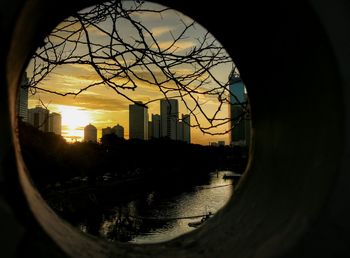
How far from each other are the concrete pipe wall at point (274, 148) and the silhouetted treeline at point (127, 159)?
2206cm

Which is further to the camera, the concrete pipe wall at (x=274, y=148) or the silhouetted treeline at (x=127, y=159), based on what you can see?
the silhouetted treeline at (x=127, y=159)

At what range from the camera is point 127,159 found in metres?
53.2

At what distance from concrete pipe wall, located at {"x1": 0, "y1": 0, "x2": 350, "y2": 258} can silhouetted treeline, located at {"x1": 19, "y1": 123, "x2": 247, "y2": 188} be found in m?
22.1

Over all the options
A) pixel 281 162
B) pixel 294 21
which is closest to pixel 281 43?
pixel 294 21

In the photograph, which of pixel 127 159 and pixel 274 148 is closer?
pixel 274 148

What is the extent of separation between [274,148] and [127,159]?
52.3 m

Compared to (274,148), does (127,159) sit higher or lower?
lower

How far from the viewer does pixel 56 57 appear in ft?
10.5

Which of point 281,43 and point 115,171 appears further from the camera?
point 115,171

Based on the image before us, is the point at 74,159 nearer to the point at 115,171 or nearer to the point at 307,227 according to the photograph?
the point at 115,171

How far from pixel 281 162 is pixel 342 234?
0.43 metres

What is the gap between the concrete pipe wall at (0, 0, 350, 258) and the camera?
955 millimetres

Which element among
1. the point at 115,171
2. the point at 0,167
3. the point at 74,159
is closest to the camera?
the point at 0,167

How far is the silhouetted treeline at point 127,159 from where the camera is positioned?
1214 inches
